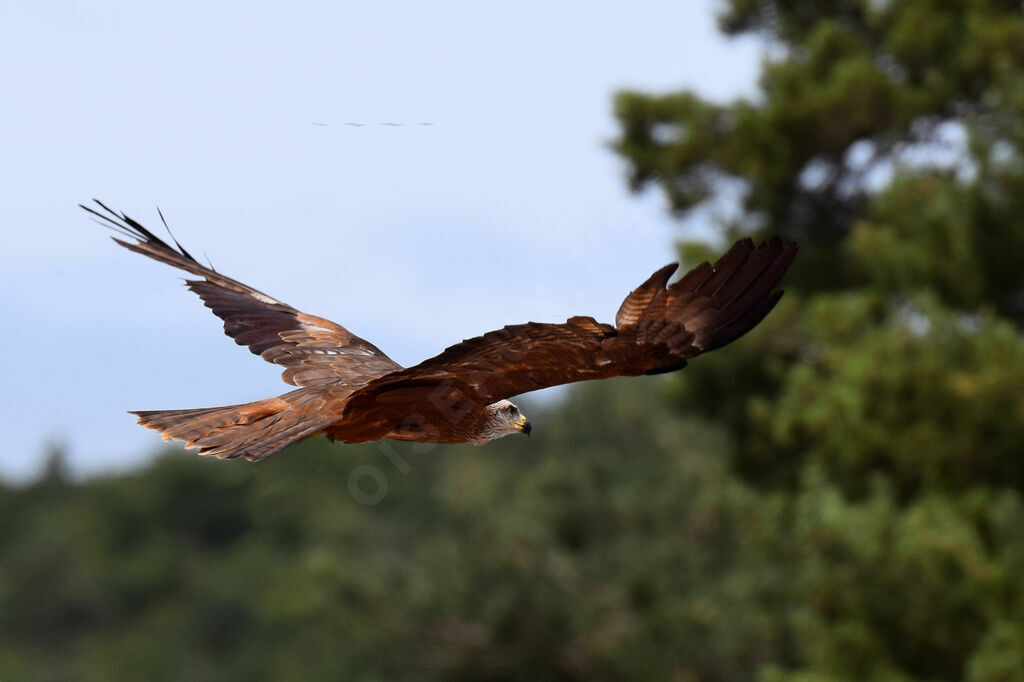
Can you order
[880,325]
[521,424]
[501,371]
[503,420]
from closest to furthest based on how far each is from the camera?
[501,371]
[503,420]
[521,424]
[880,325]

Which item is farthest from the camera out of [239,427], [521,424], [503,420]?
[521,424]

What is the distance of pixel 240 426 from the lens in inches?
176

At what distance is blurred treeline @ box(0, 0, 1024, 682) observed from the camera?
12562 mm

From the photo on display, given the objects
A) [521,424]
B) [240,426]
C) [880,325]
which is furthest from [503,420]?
[880,325]

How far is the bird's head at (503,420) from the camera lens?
4539 mm

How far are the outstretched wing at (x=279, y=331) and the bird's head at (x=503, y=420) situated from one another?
1.45 feet

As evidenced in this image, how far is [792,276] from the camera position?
16.5 metres

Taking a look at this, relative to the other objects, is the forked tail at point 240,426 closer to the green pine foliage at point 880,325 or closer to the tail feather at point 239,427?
the tail feather at point 239,427

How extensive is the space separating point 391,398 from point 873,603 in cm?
960

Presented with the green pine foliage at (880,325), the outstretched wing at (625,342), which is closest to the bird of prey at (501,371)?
the outstretched wing at (625,342)

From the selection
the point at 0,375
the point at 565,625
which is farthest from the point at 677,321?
the point at 0,375

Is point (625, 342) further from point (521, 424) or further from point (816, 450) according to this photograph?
point (816, 450)

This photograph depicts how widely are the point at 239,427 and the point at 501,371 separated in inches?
35.9

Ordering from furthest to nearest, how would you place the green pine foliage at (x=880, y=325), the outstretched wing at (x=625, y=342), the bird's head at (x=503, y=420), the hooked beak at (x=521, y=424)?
the green pine foliage at (x=880, y=325), the hooked beak at (x=521, y=424), the bird's head at (x=503, y=420), the outstretched wing at (x=625, y=342)
